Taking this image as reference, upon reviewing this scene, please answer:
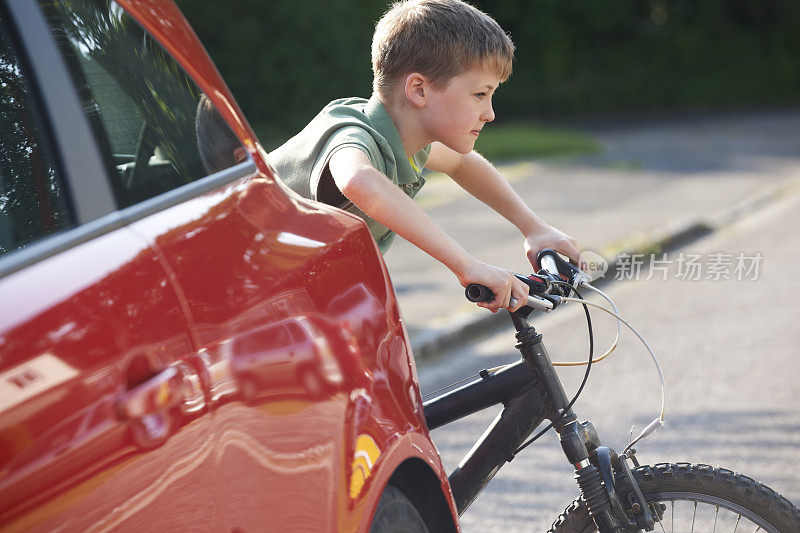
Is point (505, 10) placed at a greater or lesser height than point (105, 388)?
greater

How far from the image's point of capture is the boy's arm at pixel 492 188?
2.65 m

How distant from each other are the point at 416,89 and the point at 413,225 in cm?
42

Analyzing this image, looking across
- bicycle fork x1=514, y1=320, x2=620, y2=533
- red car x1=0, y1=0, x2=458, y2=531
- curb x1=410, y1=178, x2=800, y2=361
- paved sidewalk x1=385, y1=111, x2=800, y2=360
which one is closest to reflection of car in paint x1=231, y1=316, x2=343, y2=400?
red car x1=0, y1=0, x2=458, y2=531

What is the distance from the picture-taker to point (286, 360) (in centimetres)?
170

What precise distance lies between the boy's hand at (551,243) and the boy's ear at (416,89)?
486mm

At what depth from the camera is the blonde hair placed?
2.31 metres

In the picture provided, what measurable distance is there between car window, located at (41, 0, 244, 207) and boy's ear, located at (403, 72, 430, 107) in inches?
21.9

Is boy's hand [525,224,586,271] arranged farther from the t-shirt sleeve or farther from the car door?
the car door

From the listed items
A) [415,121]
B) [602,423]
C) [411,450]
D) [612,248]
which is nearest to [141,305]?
[411,450]

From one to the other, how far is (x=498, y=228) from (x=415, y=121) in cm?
725

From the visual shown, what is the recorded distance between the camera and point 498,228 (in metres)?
9.62

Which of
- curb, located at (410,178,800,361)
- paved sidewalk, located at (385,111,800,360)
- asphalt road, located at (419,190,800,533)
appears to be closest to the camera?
asphalt road, located at (419,190,800,533)

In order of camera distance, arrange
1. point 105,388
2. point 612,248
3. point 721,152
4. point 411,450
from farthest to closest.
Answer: point 721,152, point 612,248, point 411,450, point 105,388

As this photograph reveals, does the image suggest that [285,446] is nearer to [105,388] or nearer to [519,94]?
[105,388]
